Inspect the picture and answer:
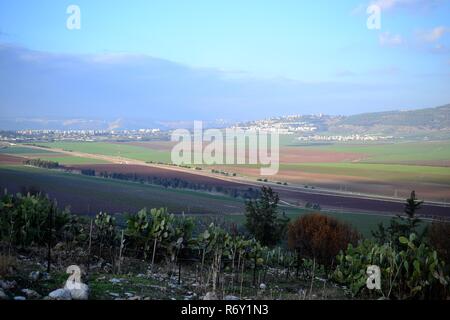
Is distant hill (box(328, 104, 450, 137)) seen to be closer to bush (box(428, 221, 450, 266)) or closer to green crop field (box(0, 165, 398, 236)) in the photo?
bush (box(428, 221, 450, 266))

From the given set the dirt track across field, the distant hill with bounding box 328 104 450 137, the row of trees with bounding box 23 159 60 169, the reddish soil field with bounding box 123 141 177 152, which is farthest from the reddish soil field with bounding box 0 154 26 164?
the distant hill with bounding box 328 104 450 137

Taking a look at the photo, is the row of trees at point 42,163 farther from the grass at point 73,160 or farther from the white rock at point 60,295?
the white rock at point 60,295

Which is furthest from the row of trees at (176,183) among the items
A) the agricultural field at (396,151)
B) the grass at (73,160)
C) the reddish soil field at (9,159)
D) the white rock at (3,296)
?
the white rock at (3,296)

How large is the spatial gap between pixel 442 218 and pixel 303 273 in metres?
12.5

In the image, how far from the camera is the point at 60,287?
19.3ft

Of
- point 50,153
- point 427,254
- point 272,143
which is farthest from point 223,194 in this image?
point 427,254

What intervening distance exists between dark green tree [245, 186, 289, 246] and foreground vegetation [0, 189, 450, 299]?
7.84 m

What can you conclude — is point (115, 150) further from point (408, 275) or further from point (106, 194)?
point (408, 275)

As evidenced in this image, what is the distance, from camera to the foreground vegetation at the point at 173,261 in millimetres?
6586

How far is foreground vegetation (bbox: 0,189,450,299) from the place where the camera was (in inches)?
259

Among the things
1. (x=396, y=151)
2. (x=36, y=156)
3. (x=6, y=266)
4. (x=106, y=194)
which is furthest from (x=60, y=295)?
(x=396, y=151)

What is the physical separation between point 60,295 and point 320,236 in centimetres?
1429

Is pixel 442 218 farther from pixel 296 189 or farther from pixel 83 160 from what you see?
pixel 83 160
